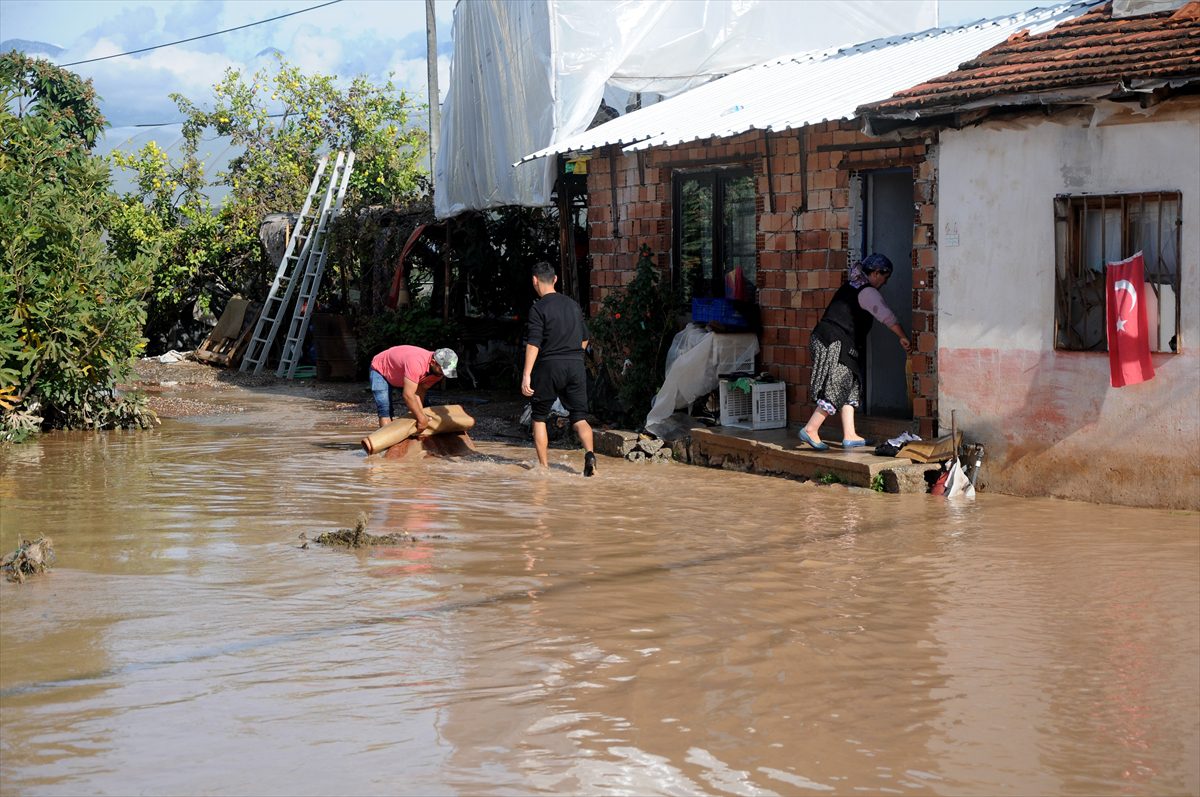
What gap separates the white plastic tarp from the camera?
14.2 metres

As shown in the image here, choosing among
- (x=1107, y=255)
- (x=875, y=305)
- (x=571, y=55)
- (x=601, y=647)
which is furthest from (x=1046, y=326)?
(x=571, y=55)

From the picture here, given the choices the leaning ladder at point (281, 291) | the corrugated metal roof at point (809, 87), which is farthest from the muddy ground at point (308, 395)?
the corrugated metal roof at point (809, 87)

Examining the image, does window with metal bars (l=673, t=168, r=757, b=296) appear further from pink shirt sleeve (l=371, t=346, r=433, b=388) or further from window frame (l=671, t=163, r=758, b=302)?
pink shirt sleeve (l=371, t=346, r=433, b=388)

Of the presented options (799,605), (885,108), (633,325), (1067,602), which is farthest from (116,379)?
(1067,602)

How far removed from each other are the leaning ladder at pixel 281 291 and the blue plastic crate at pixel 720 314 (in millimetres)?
9757

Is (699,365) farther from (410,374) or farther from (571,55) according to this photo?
(571,55)

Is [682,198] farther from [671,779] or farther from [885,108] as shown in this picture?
[671,779]

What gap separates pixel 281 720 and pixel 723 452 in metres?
6.68

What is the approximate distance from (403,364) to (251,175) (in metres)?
13.8

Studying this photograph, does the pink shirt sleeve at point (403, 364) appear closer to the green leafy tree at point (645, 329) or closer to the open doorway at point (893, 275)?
the green leafy tree at point (645, 329)

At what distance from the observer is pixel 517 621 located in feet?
19.4

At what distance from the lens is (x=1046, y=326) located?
908 cm

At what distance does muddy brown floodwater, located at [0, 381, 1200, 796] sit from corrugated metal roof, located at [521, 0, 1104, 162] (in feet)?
11.0

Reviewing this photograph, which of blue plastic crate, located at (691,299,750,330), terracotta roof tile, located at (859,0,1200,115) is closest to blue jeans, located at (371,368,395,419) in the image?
blue plastic crate, located at (691,299,750,330)
